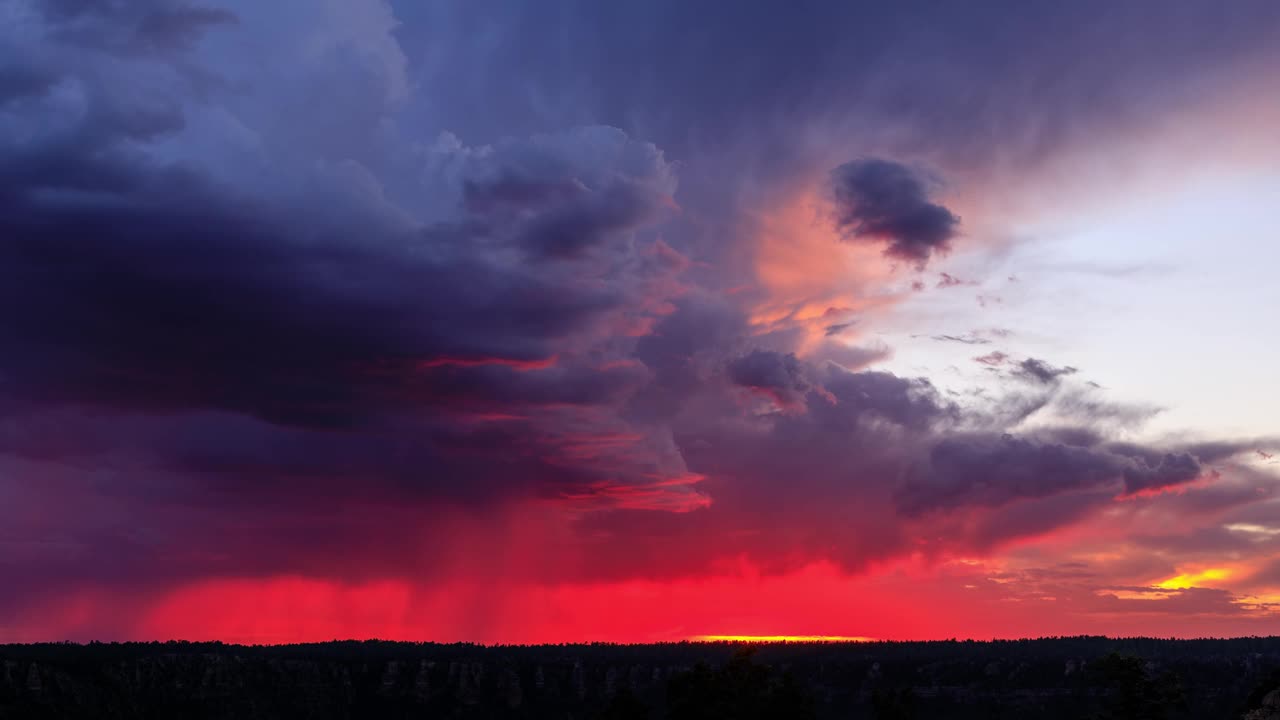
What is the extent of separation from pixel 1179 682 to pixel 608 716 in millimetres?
45265

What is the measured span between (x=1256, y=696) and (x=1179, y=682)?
40.1 ft

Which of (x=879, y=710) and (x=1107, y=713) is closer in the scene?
(x=1107, y=713)

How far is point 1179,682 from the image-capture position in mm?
71125

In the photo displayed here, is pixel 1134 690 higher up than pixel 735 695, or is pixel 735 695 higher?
pixel 1134 690

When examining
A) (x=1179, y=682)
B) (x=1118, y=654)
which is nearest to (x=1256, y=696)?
(x=1118, y=654)

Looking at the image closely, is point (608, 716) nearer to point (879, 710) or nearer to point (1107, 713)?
point (879, 710)

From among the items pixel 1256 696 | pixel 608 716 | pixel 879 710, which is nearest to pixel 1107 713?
pixel 1256 696

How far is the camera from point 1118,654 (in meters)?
64.5

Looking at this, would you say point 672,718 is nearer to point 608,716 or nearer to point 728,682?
point 728,682

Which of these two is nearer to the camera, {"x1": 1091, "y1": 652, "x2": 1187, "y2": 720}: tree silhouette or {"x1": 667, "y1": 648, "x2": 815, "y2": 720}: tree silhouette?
{"x1": 1091, "y1": 652, "x2": 1187, "y2": 720}: tree silhouette

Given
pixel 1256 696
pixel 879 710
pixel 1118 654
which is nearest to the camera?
pixel 1256 696

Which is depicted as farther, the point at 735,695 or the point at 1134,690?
the point at 735,695

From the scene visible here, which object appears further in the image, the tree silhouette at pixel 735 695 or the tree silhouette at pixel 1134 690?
the tree silhouette at pixel 735 695

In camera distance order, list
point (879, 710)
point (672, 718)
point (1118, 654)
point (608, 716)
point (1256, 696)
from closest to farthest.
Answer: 1. point (1256, 696)
2. point (1118, 654)
3. point (672, 718)
4. point (608, 716)
5. point (879, 710)
